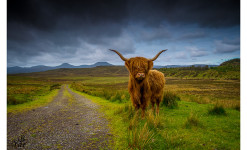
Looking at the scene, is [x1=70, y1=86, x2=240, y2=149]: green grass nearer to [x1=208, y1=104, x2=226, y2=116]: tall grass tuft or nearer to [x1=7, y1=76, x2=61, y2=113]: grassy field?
[x1=208, y1=104, x2=226, y2=116]: tall grass tuft

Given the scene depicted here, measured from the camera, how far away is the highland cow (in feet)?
11.5

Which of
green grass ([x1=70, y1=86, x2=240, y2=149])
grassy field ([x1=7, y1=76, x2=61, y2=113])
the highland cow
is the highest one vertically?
the highland cow

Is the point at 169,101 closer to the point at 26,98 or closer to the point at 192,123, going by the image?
the point at 192,123

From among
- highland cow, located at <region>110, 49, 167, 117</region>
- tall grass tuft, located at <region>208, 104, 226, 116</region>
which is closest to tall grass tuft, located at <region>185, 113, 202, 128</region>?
highland cow, located at <region>110, 49, 167, 117</region>

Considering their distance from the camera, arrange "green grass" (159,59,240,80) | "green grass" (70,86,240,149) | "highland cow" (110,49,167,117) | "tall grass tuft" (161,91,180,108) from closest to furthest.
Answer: "green grass" (70,86,240,149), "highland cow" (110,49,167,117), "tall grass tuft" (161,91,180,108), "green grass" (159,59,240,80)

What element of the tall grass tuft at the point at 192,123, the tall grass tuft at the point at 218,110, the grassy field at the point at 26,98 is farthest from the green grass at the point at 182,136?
the grassy field at the point at 26,98

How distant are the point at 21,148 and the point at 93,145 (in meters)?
1.75

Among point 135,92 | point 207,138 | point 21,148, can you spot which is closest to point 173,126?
point 207,138

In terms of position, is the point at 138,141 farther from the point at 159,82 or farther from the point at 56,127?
the point at 159,82

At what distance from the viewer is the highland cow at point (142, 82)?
11.5ft

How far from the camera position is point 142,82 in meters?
4.02

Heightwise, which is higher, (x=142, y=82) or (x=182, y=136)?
(x=142, y=82)

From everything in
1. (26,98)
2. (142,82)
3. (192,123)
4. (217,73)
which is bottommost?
(26,98)

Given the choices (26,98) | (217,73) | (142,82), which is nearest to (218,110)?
(142,82)
